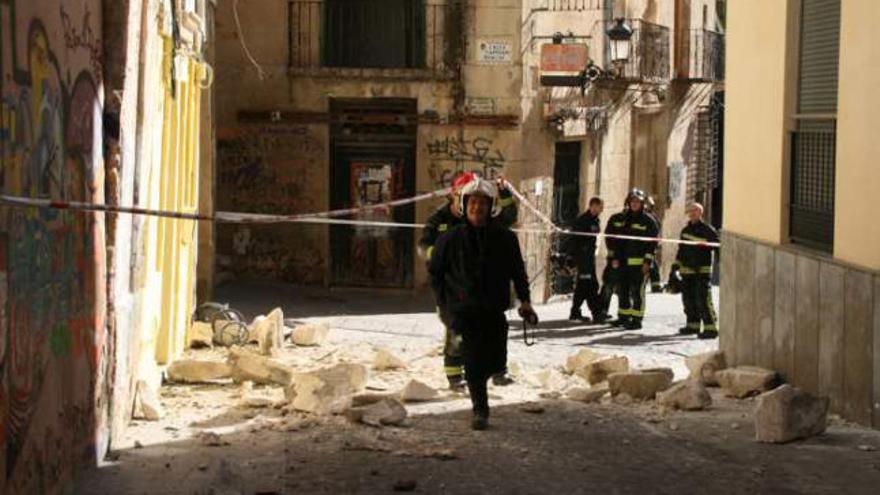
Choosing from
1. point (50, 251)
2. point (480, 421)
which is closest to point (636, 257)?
point (480, 421)

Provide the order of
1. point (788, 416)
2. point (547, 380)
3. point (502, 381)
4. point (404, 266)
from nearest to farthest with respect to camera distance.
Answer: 1. point (788, 416)
2. point (502, 381)
3. point (547, 380)
4. point (404, 266)

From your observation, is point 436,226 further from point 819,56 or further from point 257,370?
point 819,56

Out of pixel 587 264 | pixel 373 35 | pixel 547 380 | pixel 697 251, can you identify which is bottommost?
pixel 547 380

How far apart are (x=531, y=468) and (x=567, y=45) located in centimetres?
1594

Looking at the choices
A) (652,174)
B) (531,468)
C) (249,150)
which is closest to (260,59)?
(249,150)

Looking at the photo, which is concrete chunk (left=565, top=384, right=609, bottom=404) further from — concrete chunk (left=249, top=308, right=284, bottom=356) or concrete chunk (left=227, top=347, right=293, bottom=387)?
concrete chunk (left=249, top=308, right=284, bottom=356)

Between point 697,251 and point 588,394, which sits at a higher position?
point 697,251

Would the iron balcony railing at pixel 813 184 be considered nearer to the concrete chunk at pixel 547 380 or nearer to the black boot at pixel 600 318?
the concrete chunk at pixel 547 380

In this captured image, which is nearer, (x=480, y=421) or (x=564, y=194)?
(x=480, y=421)

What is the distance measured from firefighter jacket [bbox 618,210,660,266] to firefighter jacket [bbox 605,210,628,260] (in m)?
0.03

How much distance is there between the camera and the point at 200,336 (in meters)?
16.8

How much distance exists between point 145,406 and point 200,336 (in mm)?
5387

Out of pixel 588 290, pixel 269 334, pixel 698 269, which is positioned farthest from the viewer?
pixel 588 290

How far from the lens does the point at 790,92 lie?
1341 cm
